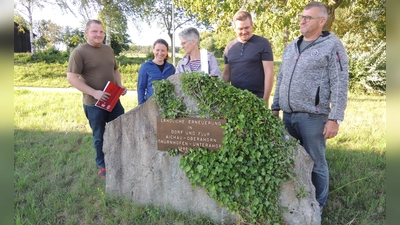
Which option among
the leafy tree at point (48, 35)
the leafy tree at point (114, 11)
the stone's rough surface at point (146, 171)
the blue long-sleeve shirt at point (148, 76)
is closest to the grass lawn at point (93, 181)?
the stone's rough surface at point (146, 171)

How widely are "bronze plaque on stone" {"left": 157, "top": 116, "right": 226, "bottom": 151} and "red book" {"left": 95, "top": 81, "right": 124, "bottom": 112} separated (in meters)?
0.98

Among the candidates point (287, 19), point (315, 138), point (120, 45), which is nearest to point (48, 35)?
point (120, 45)

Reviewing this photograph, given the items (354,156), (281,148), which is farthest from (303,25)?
(354,156)

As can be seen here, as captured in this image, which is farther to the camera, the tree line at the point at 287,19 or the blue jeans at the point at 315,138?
the tree line at the point at 287,19

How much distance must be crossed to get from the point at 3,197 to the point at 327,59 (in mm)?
2612

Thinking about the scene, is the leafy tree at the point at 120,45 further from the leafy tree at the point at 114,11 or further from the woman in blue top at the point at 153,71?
the woman in blue top at the point at 153,71

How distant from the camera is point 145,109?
10.8 feet

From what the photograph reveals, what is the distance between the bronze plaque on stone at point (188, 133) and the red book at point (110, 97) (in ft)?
3.22

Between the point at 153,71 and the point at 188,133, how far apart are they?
105 centimetres

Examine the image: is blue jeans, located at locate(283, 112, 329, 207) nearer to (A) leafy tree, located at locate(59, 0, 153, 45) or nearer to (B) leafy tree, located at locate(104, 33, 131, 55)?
(A) leafy tree, located at locate(59, 0, 153, 45)

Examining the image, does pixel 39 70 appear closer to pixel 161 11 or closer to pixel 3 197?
pixel 161 11

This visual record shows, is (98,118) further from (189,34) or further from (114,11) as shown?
(114,11)

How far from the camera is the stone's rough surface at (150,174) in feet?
10.1

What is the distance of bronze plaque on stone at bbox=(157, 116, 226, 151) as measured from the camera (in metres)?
2.98
